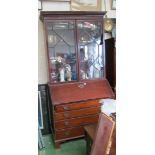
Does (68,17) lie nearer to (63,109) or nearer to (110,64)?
(110,64)

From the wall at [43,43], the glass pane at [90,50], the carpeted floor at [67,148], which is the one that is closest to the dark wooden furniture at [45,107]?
the wall at [43,43]

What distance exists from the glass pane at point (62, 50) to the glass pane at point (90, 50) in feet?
0.44

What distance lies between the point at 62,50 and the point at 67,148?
1.41 meters

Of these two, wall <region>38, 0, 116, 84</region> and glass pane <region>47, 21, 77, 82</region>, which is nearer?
glass pane <region>47, 21, 77, 82</region>

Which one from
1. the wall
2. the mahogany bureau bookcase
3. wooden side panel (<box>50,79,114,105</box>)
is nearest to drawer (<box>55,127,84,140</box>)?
the mahogany bureau bookcase

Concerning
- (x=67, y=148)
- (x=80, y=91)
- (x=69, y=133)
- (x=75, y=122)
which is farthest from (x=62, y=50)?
(x=67, y=148)

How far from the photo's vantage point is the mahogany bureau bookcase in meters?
2.56

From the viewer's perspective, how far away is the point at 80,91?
105 inches

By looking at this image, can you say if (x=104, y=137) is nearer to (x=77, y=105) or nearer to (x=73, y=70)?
(x=77, y=105)

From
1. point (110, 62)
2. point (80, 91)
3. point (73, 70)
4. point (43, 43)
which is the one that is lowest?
point (80, 91)

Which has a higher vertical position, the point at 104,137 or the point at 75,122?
the point at 104,137

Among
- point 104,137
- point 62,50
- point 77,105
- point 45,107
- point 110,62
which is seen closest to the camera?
point 104,137

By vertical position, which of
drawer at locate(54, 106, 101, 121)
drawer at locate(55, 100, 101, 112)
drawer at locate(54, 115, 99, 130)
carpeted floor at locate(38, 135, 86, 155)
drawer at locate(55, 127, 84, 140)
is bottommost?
carpeted floor at locate(38, 135, 86, 155)

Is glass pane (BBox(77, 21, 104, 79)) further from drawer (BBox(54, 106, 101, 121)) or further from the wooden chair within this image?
the wooden chair
